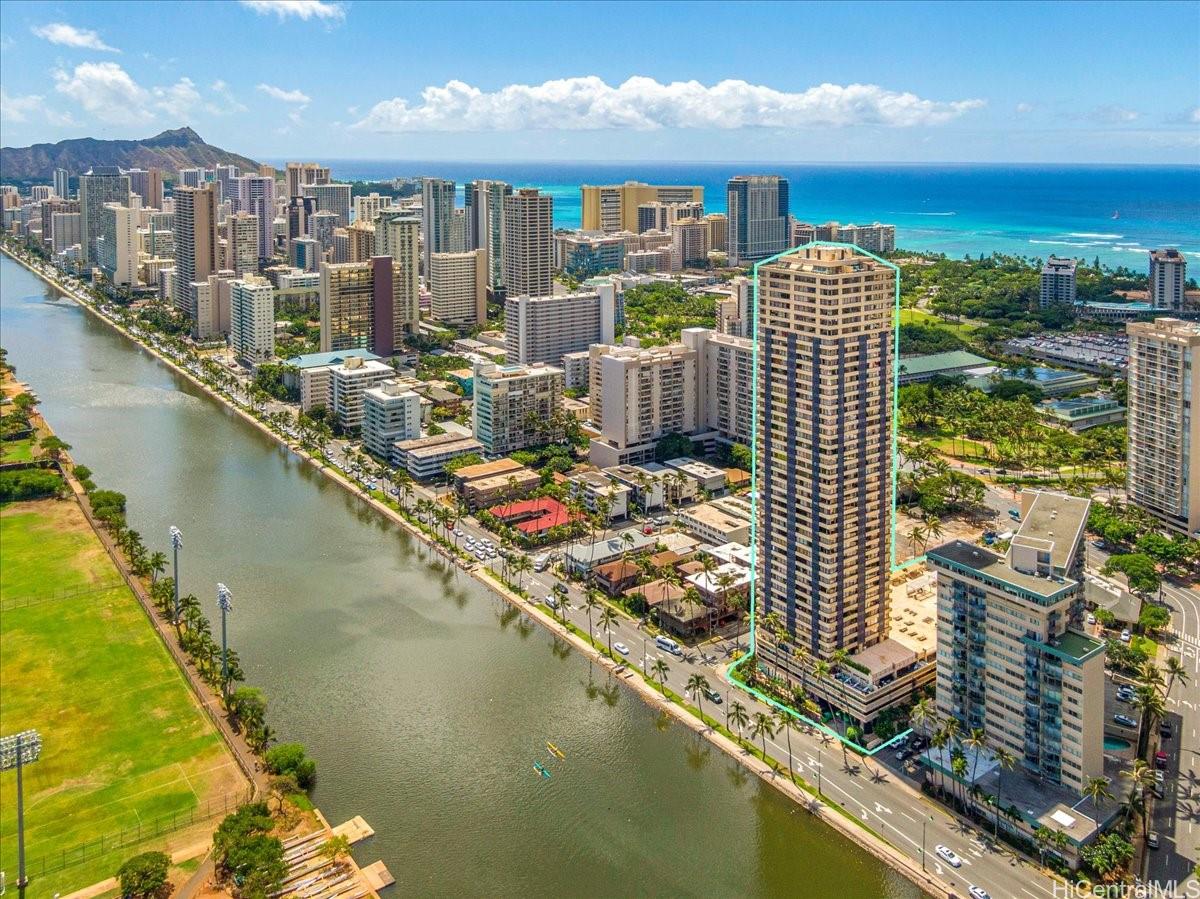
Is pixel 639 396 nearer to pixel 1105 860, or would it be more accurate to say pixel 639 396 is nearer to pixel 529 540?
pixel 529 540

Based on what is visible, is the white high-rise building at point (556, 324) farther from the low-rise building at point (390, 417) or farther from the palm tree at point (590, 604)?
the palm tree at point (590, 604)

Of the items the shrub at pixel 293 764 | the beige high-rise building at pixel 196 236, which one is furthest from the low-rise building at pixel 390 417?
the beige high-rise building at pixel 196 236

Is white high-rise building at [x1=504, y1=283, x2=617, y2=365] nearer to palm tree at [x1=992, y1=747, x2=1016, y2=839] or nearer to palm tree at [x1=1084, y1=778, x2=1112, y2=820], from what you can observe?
palm tree at [x1=992, y1=747, x2=1016, y2=839]

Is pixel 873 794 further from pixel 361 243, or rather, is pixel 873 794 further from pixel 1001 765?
pixel 361 243

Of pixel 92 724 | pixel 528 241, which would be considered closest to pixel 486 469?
pixel 92 724

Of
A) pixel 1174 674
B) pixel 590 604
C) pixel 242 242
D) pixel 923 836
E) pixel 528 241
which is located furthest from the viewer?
pixel 242 242

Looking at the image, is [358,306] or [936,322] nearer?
[358,306]

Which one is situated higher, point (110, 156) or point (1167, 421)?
point (110, 156)

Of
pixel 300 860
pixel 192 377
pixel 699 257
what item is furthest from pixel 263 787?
pixel 699 257
